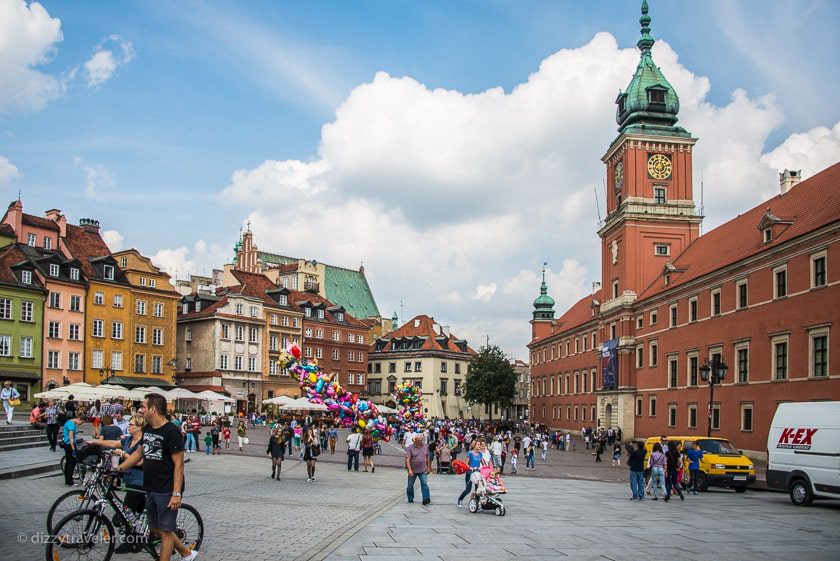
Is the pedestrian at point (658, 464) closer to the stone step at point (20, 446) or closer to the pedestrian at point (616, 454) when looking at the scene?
the pedestrian at point (616, 454)

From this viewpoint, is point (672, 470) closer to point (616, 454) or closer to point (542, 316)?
point (616, 454)

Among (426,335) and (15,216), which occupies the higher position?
(15,216)

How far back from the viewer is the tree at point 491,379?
87812 millimetres

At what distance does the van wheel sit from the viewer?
20734 mm

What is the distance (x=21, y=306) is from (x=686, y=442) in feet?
149

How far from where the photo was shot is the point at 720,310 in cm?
4550

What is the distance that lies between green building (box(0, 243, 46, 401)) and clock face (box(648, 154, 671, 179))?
45596 millimetres

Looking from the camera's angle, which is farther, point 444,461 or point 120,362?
point 120,362

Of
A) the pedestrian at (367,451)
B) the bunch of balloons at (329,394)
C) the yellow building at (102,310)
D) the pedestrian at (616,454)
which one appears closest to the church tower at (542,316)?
the yellow building at (102,310)

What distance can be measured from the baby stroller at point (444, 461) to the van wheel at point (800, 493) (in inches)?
575

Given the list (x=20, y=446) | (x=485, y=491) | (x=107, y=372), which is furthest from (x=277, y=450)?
(x=107, y=372)

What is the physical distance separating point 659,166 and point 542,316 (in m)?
37.4

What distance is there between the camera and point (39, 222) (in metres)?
60.7

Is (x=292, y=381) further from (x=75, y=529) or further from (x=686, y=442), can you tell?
(x=75, y=529)
